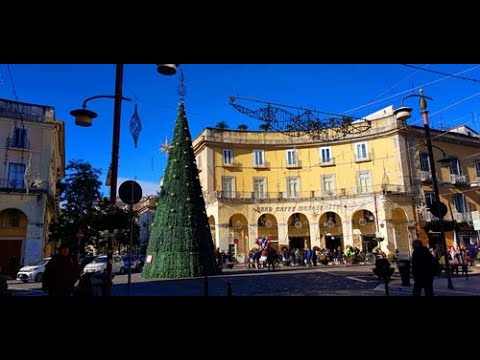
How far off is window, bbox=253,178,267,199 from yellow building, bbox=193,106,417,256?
0.29ft

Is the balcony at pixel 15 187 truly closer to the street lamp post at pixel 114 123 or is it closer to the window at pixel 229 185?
the window at pixel 229 185

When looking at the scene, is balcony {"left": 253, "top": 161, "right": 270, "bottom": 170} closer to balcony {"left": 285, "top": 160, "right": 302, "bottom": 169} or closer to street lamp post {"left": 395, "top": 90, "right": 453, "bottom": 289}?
balcony {"left": 285, "top": 160, "right": 302, "bottom": 169}

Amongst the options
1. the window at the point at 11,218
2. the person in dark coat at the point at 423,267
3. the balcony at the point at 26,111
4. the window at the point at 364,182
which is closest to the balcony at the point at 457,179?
the window at the point at 364,182

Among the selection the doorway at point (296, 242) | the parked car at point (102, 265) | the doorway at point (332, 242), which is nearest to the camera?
the parked car at point (102, 265)

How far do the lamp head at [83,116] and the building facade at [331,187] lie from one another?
2385 centimetres

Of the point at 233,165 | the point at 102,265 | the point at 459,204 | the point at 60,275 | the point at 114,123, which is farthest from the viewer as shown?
the point at 233,165

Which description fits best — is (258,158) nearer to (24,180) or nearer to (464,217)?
(464,217)

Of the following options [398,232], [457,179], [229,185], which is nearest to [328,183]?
[398,232]

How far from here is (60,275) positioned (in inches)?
A: 274

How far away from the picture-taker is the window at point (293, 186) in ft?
113

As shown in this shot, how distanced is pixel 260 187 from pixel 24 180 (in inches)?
726
